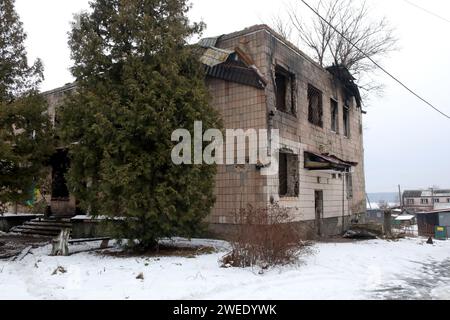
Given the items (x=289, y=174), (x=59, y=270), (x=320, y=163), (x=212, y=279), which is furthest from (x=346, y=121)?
(x=59, y=270)

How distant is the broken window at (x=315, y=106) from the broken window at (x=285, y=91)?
1.79 meters

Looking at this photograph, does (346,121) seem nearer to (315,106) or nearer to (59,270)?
(315,106)

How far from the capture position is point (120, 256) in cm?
947

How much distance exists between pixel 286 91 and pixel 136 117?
694 cm

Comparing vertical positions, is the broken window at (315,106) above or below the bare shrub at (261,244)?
above

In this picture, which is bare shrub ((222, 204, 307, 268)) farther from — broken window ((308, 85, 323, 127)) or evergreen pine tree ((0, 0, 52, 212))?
broken window ((308, 85, 323, 127))

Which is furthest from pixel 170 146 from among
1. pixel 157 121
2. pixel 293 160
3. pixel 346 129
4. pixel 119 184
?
pixel 346 129

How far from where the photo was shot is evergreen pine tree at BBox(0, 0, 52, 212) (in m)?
10.6

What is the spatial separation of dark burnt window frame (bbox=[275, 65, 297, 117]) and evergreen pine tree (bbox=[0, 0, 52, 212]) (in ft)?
26.1

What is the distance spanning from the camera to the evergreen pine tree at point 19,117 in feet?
34.8

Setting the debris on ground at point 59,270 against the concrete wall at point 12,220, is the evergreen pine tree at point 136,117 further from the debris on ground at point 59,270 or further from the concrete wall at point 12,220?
the concrete wall at point 12,220

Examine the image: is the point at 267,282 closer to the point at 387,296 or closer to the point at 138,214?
the point at 387,296

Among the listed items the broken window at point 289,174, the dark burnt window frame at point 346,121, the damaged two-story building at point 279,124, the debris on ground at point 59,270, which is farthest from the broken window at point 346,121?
the debris on ground at point 59,270

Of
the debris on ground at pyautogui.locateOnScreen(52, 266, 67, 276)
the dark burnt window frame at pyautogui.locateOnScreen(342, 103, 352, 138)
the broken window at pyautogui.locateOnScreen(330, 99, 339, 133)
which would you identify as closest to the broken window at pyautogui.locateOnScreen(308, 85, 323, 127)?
the broken window at pyautogui.locateOnScreen(330, 99, 339, 133)
